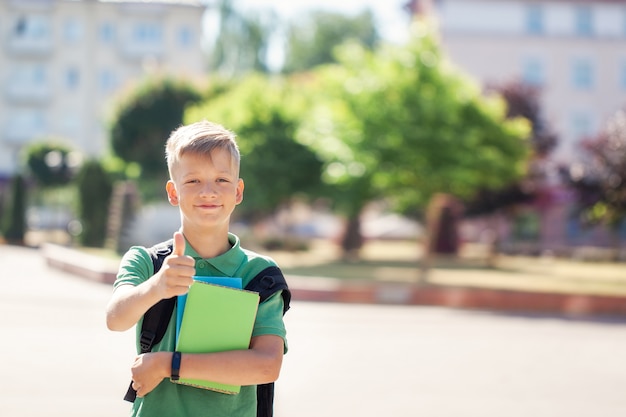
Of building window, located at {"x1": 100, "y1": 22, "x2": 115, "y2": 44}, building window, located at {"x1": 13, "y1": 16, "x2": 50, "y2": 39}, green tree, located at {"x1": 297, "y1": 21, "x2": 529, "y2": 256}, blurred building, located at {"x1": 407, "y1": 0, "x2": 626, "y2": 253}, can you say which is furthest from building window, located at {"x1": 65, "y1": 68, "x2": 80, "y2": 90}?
green tree, located at {"x1": 297, "y1": 21, "x2": 529, "y2": 256}

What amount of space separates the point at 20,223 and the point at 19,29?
30.4 meters

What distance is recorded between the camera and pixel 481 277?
24.4m

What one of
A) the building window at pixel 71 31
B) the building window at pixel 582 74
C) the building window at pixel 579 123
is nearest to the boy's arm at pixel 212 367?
the building window at pixel 579 123

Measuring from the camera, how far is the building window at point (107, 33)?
67.9 meters

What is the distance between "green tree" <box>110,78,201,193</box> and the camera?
46000 mm

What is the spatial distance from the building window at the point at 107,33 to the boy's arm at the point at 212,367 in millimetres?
67600

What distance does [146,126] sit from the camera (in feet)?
150

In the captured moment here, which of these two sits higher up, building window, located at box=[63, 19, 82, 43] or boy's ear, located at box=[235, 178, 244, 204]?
building window, located at box=[63, 19, 82, 43]

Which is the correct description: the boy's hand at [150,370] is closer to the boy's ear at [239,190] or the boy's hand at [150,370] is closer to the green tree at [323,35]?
the boy's ear at [239,190]

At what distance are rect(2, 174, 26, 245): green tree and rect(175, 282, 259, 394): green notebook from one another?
39647 millimetres

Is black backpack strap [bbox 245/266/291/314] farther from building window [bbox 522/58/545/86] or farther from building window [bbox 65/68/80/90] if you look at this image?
building window [bbox 65/68/80/90]

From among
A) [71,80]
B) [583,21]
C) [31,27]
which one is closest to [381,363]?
[583,21]

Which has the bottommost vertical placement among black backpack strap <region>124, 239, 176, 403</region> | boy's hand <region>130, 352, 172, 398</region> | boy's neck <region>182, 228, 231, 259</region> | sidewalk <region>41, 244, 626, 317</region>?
sidewalk <region>41, 244, 626, 317</region>

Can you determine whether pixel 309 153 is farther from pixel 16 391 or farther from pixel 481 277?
pixel 16 391
